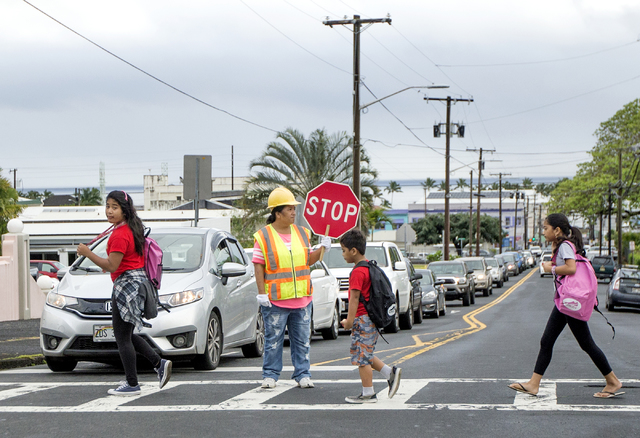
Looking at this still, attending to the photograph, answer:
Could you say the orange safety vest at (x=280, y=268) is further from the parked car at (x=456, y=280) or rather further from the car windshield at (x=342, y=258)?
the parked car at (x=456, y=280)

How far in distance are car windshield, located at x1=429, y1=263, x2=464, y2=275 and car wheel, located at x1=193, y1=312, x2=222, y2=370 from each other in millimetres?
23743

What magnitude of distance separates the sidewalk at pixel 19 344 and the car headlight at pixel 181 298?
8.57ft

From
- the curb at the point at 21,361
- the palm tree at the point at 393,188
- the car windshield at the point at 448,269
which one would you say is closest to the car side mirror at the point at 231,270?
the curb at the point at 21,361

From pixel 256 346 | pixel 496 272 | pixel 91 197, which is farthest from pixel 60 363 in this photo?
pixel 91 197

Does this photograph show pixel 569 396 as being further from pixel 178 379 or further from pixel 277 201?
pixel 178 379

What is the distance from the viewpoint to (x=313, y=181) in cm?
3350

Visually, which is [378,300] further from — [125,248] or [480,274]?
[480,274]

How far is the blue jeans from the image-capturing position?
8.02 metres

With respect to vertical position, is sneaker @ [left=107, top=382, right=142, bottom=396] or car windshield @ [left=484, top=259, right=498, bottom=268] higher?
sneaker @ [left=107, top=382, right=142, bottom=396]

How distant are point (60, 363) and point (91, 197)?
90.9 meters

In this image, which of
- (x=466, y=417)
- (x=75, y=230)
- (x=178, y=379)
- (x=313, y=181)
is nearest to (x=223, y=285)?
(x=178, y=379)

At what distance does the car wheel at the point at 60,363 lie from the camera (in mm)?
9695

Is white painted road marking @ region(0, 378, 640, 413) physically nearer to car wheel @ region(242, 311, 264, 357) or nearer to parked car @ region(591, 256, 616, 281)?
car wheel @ region(242, 311, 264, 357)

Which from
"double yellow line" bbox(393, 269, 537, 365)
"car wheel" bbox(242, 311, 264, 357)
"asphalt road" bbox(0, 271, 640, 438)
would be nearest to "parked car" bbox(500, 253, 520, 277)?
"double yellow line" bbox(393, 269, 537, 365)
